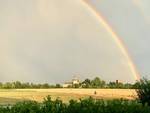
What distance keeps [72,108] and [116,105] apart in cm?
222

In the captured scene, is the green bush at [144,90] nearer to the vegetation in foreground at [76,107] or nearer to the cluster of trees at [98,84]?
the vegetation in foreground at [76,107]

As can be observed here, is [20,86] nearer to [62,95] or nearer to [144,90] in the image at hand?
[62,95]

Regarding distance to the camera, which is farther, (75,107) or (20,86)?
(20,86)

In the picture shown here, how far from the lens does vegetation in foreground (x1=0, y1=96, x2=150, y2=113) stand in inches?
628

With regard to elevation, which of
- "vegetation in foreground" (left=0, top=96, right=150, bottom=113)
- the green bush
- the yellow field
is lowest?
"vegetation in foreground" (left=0, top=96, right=150, bottom=113)

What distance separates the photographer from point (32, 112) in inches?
616

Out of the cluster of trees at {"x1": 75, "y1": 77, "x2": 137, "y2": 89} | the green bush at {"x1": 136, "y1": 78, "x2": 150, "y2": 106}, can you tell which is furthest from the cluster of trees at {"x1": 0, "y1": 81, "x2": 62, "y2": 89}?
the green bush at {"x1": 136, "y1": 78, "x2": 150, "y2": 106}

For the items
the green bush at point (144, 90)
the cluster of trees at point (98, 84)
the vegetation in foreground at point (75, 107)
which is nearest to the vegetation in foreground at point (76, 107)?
the vegetation in foreground at point (75, 107)

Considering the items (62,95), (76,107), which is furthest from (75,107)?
(62,95)

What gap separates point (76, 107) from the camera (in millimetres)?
17062

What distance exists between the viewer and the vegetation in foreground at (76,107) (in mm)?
15948

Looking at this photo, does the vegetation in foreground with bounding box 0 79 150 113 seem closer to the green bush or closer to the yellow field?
the green bush

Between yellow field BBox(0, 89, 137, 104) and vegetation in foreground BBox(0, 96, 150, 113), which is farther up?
yellow field BBox(0, 89, 137, 104)

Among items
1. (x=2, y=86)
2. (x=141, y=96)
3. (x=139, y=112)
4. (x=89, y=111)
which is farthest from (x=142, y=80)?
(x=2, y=86)
